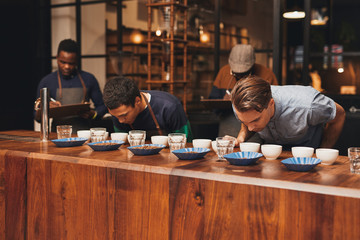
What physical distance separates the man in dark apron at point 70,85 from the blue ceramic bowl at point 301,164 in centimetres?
242

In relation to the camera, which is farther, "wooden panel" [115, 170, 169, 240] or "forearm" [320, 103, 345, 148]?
"forearm" [320, 103, 345, 148]

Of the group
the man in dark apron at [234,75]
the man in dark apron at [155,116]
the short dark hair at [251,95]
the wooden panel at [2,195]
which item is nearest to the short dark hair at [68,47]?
the man in dark apron at [155,116]

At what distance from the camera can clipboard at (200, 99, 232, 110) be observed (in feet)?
11.2

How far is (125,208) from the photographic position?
1963 millimetres

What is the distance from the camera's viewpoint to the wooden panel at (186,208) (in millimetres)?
1765

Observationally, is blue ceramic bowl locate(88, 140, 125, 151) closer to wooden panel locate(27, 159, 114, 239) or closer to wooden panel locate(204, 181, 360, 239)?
wooden panel locate(27, 159, 114, 239)

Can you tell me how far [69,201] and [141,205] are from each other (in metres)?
0.43

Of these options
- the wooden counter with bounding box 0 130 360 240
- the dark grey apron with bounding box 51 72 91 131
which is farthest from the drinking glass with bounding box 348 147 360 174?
the dark grey apron with bounding box 51 72 91 131

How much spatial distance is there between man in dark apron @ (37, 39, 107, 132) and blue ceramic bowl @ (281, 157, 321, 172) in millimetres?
2416

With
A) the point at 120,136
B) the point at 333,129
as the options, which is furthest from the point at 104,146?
the point at 333,129

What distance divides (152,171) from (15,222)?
3.09ft

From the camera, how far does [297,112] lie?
8.19 ft

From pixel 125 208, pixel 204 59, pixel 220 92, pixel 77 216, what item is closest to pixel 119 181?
pixel 125 208

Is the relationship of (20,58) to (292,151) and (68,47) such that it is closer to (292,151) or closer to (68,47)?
(68,47)
